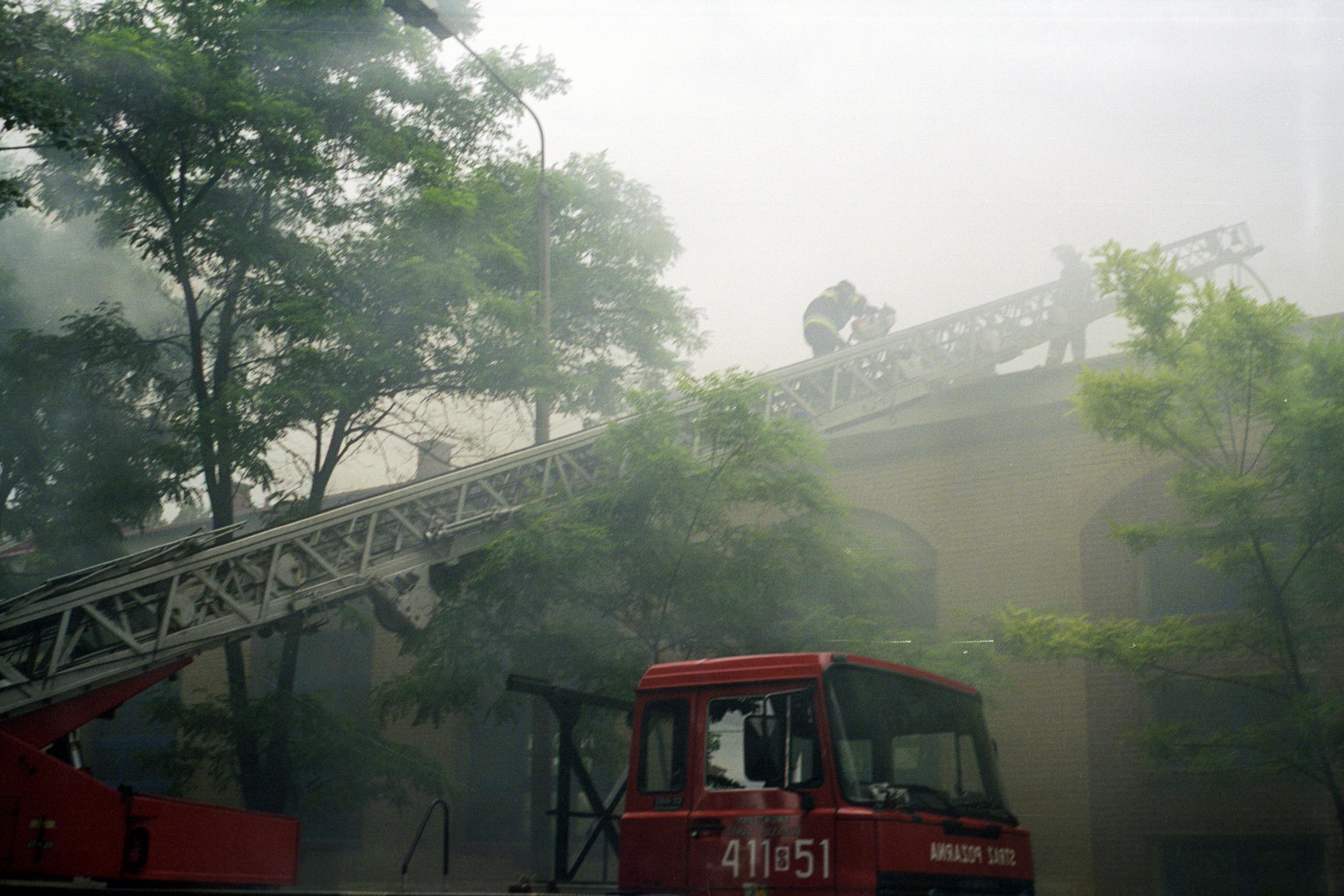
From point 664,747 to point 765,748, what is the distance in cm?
95

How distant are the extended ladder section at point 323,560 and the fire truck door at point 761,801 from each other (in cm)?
680

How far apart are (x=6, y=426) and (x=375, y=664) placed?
8.23 m

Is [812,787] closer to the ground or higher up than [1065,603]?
closer to the ground

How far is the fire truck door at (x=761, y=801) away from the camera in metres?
6.26

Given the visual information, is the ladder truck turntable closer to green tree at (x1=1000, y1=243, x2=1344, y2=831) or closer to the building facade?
the building facade

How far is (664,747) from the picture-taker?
7.14 meters

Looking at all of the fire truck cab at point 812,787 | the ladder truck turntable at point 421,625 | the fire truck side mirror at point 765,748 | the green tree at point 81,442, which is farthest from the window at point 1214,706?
the green tree at point 81,442

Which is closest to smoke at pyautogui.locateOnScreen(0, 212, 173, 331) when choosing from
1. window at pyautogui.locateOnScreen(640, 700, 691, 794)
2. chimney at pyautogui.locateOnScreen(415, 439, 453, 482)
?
chimney at pyautogui.locateOnScreen(415, 439, 453, 482)

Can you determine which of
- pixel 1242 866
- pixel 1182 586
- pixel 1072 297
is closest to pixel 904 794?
pixel 1242 866

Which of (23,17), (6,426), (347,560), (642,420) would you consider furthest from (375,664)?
(23,17)

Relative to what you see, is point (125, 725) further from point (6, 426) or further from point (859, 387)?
point (859, 387)

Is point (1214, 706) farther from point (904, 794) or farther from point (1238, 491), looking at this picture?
point (904, 794)

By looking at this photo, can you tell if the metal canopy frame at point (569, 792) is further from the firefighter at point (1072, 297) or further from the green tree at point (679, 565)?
the firefighter at point (1072, 297)

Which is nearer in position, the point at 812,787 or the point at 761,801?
the point at 812,787
